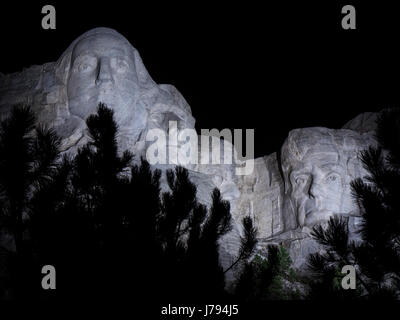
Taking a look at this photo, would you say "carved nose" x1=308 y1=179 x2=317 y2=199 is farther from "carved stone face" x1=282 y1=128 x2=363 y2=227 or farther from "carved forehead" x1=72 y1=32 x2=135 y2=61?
"carved forehead" x1=72 y1=32 x2=135 y2=61

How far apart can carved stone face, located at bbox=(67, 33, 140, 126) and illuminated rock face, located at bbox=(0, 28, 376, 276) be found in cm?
2

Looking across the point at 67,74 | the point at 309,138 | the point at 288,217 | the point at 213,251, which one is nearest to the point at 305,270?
the point at 288,217

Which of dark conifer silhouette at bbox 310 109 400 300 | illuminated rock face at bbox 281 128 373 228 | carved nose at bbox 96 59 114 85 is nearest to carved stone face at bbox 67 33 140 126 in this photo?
carved nose at bbox 96 59 114 85

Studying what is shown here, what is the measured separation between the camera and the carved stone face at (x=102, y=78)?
524 inches

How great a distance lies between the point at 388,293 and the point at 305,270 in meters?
5.15

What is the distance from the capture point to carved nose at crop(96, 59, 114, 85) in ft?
43.7

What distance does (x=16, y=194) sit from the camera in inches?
347

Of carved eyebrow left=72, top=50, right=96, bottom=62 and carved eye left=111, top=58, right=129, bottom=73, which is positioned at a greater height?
carved eyebrow left=72, top=50, right=96, bottom=62

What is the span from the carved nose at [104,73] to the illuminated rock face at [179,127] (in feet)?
0.06

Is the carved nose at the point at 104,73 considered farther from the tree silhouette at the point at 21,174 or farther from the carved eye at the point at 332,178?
the carved eye at the point at 332,178

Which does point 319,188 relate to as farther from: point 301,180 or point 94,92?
point 94,92

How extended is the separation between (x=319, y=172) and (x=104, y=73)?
487cm
